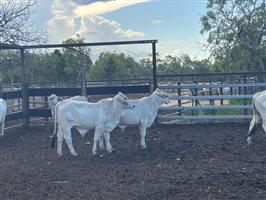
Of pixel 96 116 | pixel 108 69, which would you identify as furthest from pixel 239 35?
pixel 96 116

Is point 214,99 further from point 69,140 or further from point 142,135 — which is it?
point 69,140

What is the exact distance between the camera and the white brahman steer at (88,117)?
9.97 metres

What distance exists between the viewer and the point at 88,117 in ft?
32.8

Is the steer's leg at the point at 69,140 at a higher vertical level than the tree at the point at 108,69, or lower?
lower

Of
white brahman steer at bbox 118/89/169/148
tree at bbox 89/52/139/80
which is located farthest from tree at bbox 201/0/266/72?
white brahman steer at bbox 118/89/169/148

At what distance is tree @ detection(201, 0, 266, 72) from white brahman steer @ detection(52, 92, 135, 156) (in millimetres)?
22321

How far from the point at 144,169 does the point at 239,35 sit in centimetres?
2521

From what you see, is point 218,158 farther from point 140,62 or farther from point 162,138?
point 140,62

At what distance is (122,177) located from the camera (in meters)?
7.55

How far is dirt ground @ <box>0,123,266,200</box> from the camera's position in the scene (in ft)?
21.3

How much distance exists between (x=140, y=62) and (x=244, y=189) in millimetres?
46296

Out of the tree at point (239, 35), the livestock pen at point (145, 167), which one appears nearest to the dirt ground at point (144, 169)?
the livestock pen at point (145, 167)

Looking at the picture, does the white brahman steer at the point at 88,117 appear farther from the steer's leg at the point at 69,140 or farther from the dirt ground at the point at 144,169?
the dirt ground at the point at 144,169

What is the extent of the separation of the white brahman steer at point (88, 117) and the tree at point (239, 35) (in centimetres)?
2232
